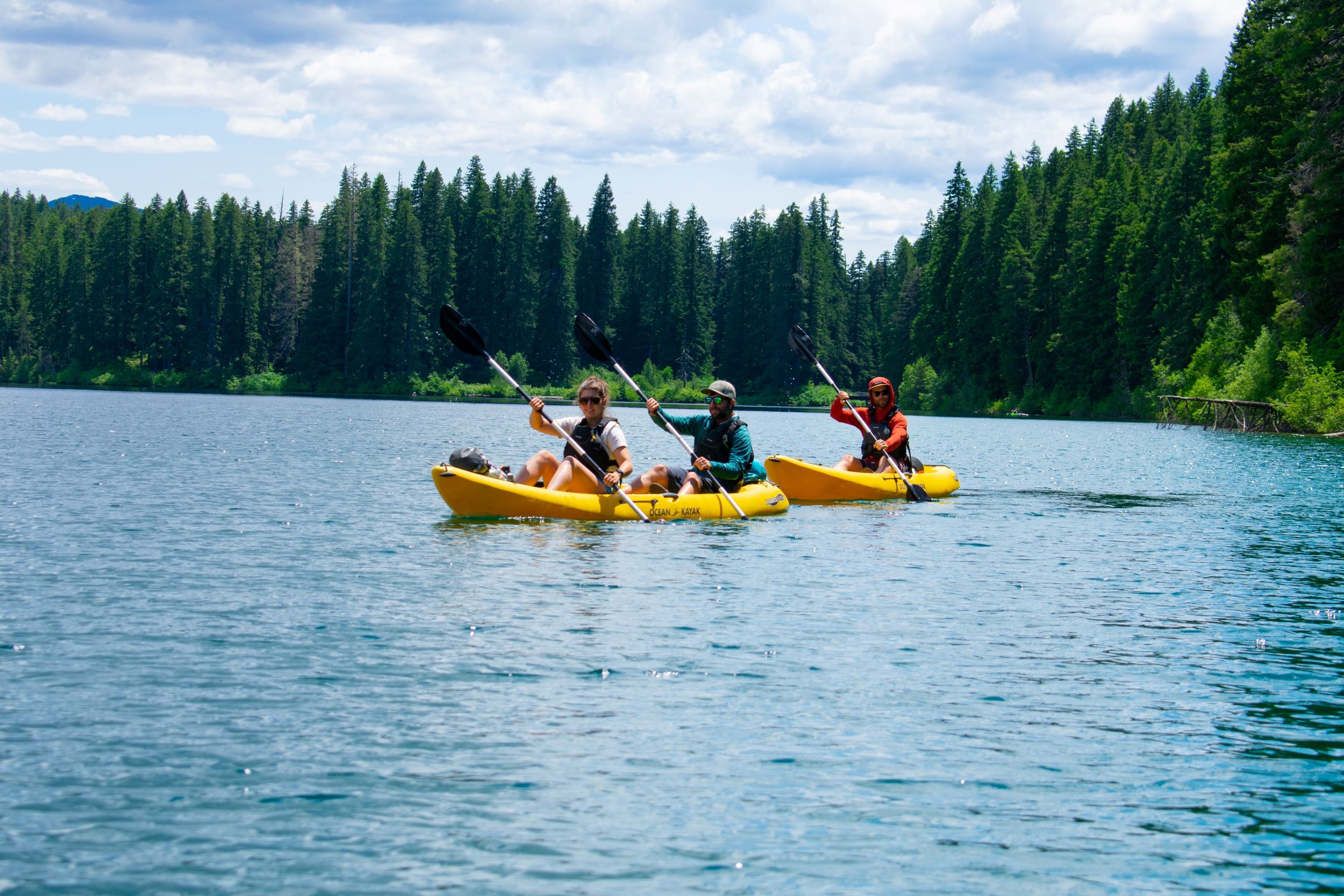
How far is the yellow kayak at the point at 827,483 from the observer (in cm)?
1861

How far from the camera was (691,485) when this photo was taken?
1603cm

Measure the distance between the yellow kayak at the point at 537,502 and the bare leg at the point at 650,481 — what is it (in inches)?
16.3

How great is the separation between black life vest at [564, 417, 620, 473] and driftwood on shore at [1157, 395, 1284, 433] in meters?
33.5

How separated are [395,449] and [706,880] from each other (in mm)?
27847

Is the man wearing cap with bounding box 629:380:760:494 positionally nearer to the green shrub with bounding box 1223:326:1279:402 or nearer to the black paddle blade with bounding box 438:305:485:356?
the black paddle blade with bounding box 438:305:485:356

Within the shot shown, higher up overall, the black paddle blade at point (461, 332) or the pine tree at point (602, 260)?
the pine tree at point (602, 260)

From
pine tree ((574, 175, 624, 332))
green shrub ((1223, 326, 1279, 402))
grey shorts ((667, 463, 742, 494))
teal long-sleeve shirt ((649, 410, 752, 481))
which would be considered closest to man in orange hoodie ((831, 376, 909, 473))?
teal long-sleeve shirt ((649, 410, 752, 481))

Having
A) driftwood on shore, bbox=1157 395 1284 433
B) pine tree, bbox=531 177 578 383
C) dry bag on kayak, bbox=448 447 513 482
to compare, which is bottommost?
dry bag on kayak, bbox=448 447 513 482

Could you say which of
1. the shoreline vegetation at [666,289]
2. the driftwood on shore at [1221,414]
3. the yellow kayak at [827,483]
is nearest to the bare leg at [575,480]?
the yellow kayak at [827,483]

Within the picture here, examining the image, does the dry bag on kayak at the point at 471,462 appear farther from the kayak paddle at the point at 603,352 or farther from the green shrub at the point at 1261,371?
the green shrub at the point at 1261,371

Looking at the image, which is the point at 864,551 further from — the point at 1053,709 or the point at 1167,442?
the point at 1167,442

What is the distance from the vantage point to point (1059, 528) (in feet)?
53.9

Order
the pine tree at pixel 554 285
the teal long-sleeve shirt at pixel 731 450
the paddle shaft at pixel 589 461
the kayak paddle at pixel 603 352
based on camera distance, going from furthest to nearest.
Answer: the pine tree at pixel 554 285 < the teal long-sleeve shirt at pixel 731 450 < the kayak paddle at pixel 603 352 < the paddle shaft at pixel 589 461

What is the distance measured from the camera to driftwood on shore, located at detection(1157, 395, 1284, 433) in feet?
140
